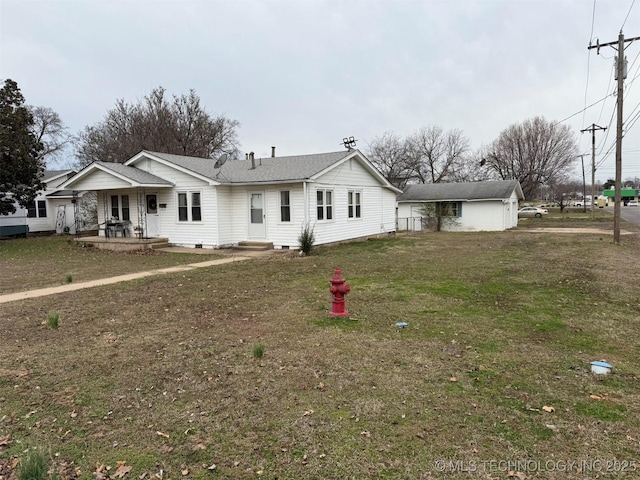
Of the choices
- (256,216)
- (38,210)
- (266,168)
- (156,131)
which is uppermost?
(156,131)

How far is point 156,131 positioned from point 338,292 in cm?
3436

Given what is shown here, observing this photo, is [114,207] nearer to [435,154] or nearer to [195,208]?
[195,208]

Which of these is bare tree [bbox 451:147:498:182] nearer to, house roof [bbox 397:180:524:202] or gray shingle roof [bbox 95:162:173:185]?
house roof [bbox 397:180:524:202]

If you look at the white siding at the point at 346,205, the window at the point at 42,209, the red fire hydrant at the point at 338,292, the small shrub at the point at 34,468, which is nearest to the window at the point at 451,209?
the white siding at the point at 346,205

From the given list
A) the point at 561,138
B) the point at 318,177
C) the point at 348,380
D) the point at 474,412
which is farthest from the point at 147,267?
the point at 561,138

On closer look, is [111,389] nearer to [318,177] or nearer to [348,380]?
[348,380]

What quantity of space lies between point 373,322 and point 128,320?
150 inches

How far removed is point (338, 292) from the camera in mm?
6422

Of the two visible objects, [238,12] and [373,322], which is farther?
[238,12]

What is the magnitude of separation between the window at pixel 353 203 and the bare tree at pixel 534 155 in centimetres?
4018

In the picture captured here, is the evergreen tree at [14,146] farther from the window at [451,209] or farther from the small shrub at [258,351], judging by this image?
the window at [451,209]

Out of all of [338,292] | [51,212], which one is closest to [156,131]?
[51,212]

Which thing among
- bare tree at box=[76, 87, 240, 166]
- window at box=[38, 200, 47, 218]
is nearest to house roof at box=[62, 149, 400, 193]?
window at box=[38, 200, 47, 218]

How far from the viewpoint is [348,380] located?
4156 millimetres
